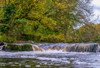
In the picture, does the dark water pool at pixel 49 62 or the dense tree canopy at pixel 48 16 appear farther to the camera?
the dense tree canopy at pixel 48 16

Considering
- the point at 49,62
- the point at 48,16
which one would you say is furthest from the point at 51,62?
the point at 48,16

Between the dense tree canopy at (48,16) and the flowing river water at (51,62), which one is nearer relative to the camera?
the flowing river water at (51,62)

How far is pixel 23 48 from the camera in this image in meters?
20.2

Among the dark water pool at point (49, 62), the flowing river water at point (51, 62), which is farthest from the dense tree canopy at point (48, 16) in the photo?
the dark water pool at point (49, 62)

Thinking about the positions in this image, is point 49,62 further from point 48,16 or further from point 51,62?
point 48,16

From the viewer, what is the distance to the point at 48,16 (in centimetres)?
2036

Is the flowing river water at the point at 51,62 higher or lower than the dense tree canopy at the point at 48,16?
lower

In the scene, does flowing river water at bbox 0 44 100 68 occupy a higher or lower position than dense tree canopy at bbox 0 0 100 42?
lower

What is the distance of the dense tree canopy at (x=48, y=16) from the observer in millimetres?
17422

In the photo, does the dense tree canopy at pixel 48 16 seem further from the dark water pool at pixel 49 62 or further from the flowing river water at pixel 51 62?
the dark water pool at pixel 49 62

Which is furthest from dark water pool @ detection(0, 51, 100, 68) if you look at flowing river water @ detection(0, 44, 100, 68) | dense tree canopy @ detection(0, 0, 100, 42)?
dense tree canopy @ detection(0, 0, 100, 42)

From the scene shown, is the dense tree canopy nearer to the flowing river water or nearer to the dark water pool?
the flowing river water

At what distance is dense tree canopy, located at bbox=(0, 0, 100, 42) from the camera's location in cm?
1742

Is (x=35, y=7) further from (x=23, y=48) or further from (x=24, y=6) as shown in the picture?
(x=23, y=48)
